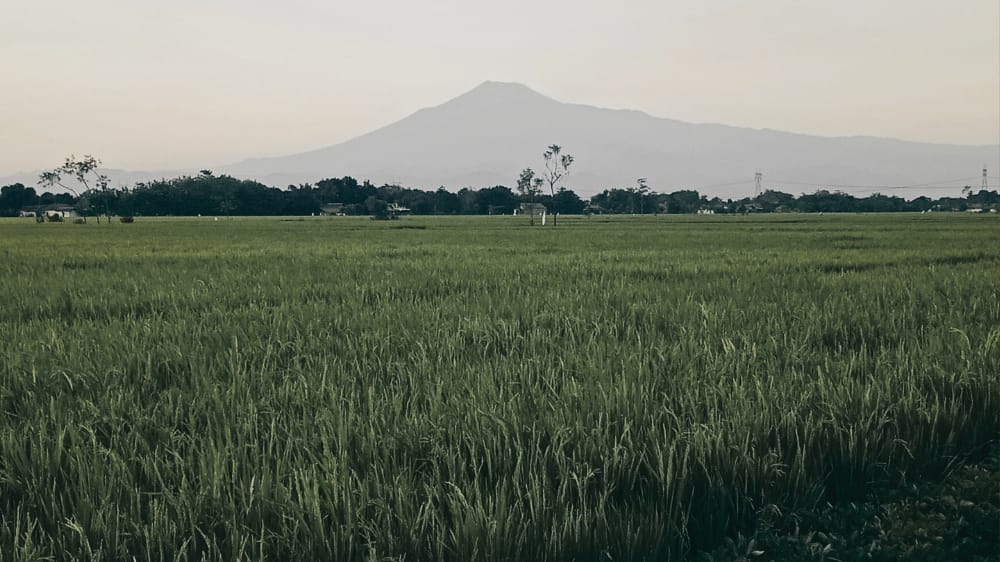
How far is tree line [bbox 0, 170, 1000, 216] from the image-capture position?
99.6 meters

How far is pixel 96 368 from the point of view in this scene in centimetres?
324

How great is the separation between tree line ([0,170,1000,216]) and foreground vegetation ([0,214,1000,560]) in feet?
280

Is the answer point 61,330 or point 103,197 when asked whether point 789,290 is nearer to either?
point 61,330

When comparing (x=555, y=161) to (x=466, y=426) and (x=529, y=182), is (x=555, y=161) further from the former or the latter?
(x=466, y=426)

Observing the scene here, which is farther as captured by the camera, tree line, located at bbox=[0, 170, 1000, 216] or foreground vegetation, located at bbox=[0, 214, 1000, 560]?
tree line, located at bbox=[0, 170, 1000, 216]

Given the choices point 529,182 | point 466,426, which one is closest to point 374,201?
point 529,182

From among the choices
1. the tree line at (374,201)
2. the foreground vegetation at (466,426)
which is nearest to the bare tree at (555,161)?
the tree line at (374,201)

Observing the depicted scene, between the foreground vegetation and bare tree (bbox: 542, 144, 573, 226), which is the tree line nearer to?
bare tree (bbox: 542, 144, 573, 226)

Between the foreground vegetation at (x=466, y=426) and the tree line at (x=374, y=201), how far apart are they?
280 ft

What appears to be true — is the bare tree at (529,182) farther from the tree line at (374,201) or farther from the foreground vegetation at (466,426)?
the foreground vegetation at (466,426)

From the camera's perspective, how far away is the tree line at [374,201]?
327 feet

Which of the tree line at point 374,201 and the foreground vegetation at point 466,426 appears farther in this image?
the tree line at point 374,201

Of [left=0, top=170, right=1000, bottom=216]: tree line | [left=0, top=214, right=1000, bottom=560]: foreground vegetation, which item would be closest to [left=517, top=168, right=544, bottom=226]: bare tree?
[left=0, top=170, right=1000, bottom=216]: tree line

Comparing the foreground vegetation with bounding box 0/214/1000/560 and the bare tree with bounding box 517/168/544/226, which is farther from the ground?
the bare tree with bounding box 517/168/544/226
